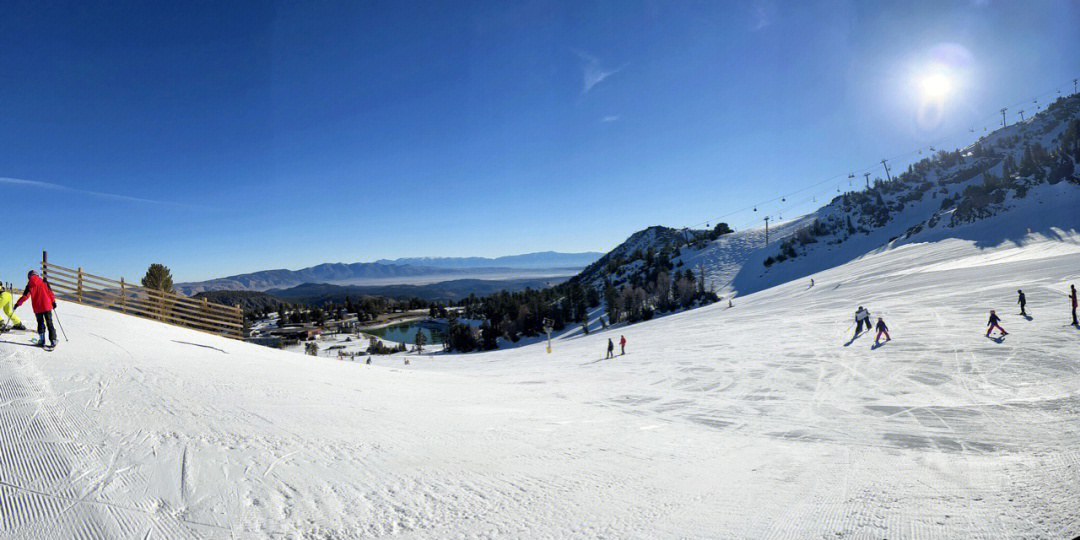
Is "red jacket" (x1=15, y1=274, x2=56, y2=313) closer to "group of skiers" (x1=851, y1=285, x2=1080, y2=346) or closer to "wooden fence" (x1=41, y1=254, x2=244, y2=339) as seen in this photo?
"wooden fence" (x1=41, y1=254, x2=244, y2=339)

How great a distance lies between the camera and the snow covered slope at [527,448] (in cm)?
423

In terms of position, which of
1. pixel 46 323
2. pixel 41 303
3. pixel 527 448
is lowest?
pixel 527 448

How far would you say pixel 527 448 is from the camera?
23.2 feet

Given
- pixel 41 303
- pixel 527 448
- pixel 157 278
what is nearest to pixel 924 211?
pixel 527 448

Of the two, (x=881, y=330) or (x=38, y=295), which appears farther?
(x=881, y=330)

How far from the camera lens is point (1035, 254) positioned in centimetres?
3872

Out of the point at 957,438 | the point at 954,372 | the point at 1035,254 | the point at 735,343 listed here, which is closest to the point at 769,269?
the point at 1035,254

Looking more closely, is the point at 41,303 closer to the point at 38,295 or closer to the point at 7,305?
the point at 38,295

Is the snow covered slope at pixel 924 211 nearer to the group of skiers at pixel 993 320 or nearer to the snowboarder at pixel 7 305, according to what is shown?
the group of skiers at pixel 993 320

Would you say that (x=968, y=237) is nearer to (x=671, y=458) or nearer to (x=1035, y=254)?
(x=1035, y=254)

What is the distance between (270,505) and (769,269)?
336 ft

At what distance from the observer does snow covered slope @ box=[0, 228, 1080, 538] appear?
4.23m

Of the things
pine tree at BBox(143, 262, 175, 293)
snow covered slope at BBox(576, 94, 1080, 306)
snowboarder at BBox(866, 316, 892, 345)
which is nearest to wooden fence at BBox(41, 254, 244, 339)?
pine tree at BBox(143, 262, 175, 293)

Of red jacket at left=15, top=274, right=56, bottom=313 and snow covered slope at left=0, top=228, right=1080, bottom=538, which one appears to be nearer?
snow covered slope at left=0, top=228, right=1080, bottom=538
